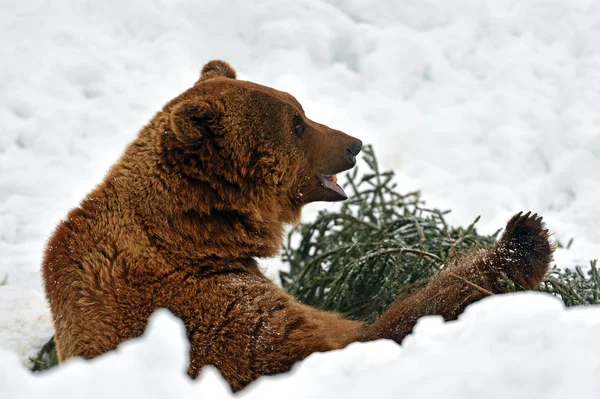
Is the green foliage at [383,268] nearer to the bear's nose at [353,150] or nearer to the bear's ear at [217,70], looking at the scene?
the bear's nose at [353,150]

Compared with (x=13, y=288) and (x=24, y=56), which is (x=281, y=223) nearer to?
(x=13, y=288)

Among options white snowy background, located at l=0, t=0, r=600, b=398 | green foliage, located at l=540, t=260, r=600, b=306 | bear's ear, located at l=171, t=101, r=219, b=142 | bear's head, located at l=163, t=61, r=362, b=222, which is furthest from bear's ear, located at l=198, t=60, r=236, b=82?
green foliage, located at l=540, t=260, r=600, b=306

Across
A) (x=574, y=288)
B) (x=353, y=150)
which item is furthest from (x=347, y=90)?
(x=574, y=288)

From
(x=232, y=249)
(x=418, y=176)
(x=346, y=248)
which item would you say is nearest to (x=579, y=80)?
(x=418, y=176)

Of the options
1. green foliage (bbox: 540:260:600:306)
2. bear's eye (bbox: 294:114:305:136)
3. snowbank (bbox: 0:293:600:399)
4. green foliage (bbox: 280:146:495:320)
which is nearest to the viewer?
snowbank (bbox: 0:293:600:399)

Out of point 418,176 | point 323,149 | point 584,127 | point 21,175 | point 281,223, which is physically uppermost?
point 584,127

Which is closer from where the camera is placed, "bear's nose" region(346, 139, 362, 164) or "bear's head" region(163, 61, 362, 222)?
"bear's head" region(163, 61, 362, 222)

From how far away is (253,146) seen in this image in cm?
Answer: 371

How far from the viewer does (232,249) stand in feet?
11.6

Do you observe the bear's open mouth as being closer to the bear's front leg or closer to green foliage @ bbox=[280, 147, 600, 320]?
green foliage @ bbox=[280, 147, 600, 320]

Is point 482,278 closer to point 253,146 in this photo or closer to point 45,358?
point 253,146

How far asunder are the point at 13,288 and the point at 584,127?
5.46 metres

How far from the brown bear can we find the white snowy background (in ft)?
5.59

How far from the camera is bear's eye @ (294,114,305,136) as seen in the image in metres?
3.95
